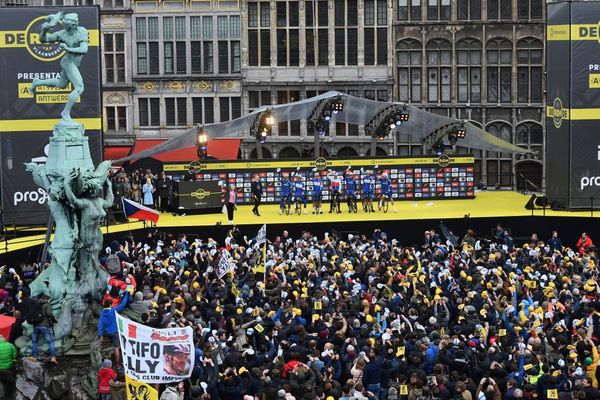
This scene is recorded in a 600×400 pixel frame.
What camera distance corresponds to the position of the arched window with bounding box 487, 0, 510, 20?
64.6 metres

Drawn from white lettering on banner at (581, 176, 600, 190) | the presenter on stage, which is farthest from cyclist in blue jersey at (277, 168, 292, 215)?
white lettering on banner at (581, 176, 600, 190)

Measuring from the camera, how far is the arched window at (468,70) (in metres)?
65.2

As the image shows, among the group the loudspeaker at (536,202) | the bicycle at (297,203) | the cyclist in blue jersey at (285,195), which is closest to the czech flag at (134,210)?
the cyclist in blue jersey at (285,195)

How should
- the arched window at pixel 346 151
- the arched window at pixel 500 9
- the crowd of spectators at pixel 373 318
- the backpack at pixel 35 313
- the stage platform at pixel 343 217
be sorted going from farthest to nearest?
the arched window at pixel 346 151 → the arched window at pixel 500 9 → the stage platform at pixel 343 217 → the backpack at pixel 35 313 → the crowd of spectators at pixel 373 318

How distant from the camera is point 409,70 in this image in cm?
6544

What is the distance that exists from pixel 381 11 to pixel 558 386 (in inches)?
1800

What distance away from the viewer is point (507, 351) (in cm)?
2416

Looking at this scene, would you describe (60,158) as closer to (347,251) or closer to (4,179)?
(347,251)

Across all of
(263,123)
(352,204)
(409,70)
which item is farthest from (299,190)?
(409,70)

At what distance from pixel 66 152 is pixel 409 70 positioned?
38099mm

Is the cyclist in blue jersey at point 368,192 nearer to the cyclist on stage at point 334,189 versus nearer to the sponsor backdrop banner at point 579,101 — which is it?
the cyclist on stage at point 334,189

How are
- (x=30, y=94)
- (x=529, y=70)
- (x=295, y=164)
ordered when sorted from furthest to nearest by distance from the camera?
(x=529, y=70) < (x=295, y=164) < (x=30, y=94)

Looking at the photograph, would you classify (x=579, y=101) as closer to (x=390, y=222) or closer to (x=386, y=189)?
(x=386, y=189)

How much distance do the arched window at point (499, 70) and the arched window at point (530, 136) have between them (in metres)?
1.75
